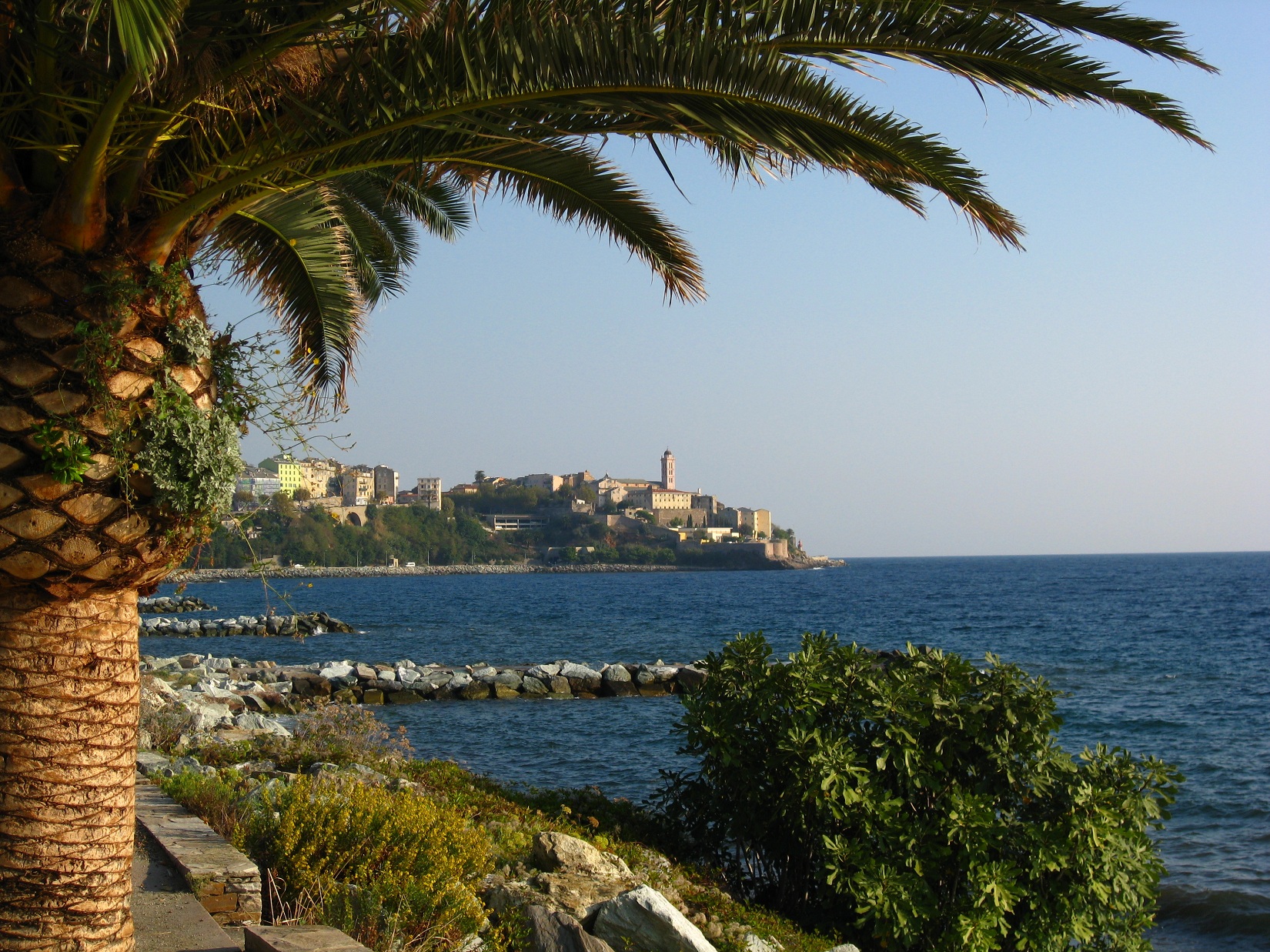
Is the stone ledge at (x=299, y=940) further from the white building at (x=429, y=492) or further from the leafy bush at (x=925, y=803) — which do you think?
the white building at (x=429, y=492)

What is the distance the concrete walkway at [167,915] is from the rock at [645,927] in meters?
2.05

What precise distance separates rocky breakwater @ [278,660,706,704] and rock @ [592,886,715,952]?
1623cm

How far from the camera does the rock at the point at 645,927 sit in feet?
18.0

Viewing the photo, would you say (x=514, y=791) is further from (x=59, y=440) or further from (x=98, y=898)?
(x=59, y=440)

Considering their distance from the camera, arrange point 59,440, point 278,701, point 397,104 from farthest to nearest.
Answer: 1. point 278,701
2. point 397,104
3. point 59,440

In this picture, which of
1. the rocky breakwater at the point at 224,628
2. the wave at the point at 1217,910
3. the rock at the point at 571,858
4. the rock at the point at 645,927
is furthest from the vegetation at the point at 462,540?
the rock at the point at 645,927

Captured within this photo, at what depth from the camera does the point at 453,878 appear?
548 centimetres

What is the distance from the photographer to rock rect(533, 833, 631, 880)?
663 cm

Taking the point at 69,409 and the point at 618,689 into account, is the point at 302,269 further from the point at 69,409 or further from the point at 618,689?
the point at 618,689

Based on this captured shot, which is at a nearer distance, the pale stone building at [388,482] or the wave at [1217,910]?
the wave at [1217,910]

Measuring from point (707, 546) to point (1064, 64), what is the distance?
14883cm

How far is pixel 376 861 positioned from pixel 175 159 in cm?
379

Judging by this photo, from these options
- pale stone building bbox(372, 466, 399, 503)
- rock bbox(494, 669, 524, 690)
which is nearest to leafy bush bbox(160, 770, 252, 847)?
rock bbox(494, 669, 524, 690)

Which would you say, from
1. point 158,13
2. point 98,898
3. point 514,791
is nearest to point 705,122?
point 158,13
